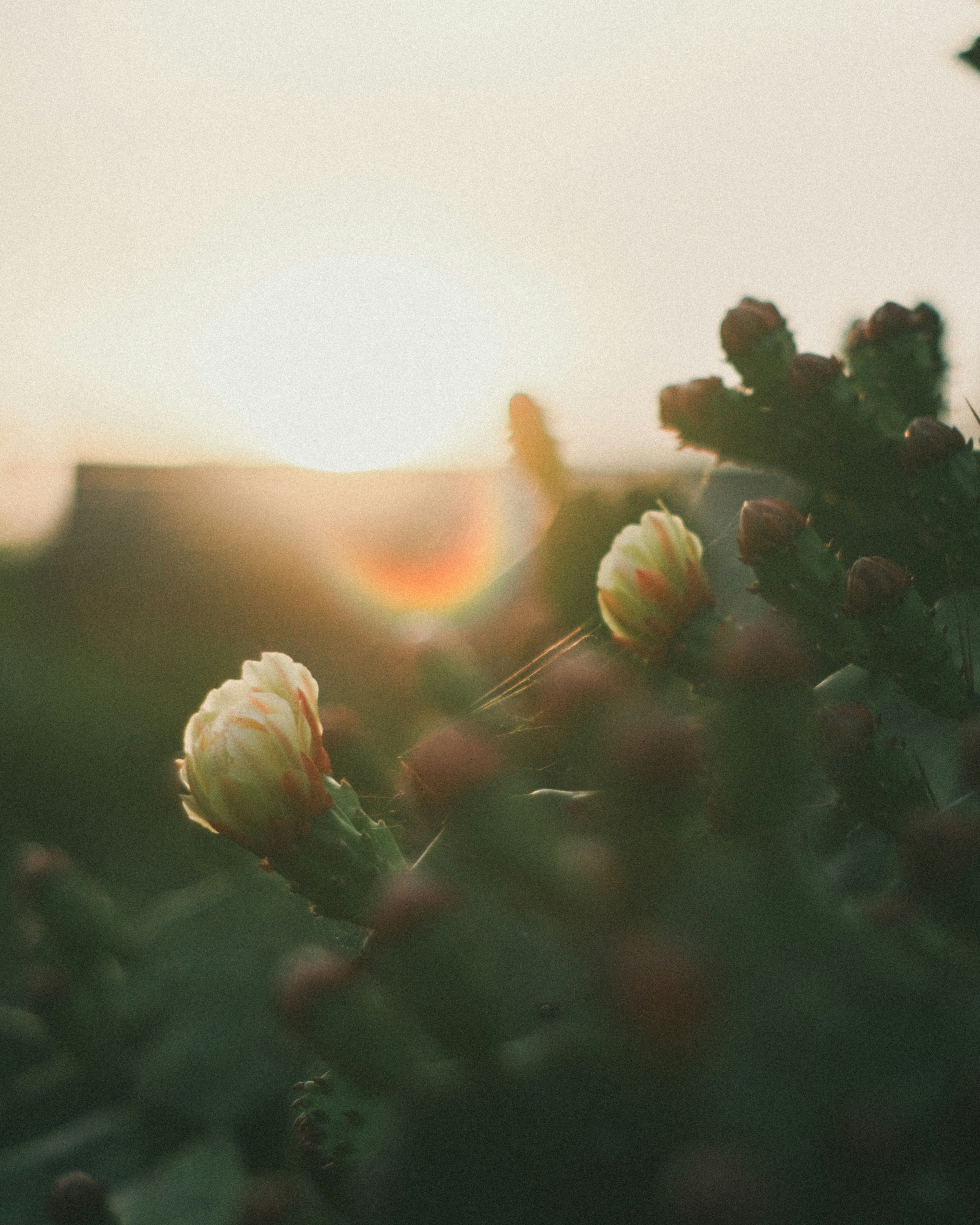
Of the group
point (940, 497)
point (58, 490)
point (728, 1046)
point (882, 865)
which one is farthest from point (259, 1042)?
point (58, 490)

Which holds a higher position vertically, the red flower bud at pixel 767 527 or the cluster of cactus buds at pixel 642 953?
the red flower bud at pixel 767 527

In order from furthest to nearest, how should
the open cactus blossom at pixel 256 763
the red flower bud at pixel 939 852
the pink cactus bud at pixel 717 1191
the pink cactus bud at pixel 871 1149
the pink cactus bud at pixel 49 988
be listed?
the pink cactus bud at pixel 49 988 → the open cactus blossom at pixel 256 763 → the red flower bud at pixel 939 852 → the pink cactus bud at pixel 871 1149 → the pink cactus bud at pixel 717 1191

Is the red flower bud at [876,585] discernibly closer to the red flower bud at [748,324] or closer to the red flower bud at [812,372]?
the red flower bud at [812,372]

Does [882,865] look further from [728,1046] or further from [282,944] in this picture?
[282,944]

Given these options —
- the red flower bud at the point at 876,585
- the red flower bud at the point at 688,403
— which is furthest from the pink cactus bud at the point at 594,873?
the red flower bud at the point at 688,403

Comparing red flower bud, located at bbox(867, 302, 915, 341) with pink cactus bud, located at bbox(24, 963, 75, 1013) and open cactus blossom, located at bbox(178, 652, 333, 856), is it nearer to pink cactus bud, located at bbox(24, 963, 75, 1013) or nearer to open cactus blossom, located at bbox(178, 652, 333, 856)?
open cactus blossom, located at bbox(178, 652, 333, 856)

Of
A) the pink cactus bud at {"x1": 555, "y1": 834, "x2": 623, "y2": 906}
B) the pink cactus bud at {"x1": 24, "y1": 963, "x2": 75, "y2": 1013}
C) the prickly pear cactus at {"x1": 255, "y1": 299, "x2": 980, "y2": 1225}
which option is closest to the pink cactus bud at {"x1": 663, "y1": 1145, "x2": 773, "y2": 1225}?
the prickly pear cactus at {"x1": 255, "y1": 299, "x2": 980, "y2": 1225}
